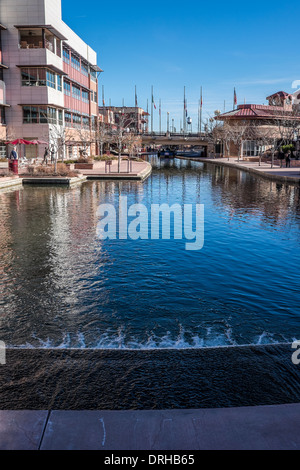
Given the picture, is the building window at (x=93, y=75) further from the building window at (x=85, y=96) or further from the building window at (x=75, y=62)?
the building window at (x=75, y=62)

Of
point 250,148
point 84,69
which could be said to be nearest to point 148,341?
point 84,69

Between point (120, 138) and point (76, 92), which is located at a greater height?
point (76, 92)

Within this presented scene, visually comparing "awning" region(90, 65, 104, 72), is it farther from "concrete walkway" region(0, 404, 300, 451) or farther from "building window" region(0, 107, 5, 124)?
"concrete walkway" region(0, 404, 300, 451)

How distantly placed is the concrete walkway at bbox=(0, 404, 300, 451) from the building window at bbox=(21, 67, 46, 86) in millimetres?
53862

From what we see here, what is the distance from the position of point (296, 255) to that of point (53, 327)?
759 cm

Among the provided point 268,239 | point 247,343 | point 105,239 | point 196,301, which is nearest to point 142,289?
point 196,301

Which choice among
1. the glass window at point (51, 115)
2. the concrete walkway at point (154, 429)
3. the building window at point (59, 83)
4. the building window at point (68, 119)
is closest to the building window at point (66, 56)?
the building window at point (59, 83)

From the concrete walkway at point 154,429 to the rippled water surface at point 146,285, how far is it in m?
2.81

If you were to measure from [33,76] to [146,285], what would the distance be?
161 feet

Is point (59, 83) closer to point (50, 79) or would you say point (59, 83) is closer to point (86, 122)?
point (50, 79)

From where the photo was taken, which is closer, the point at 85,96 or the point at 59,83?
the point at 59,83

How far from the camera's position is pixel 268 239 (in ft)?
47.4

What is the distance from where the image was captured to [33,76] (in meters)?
52.5

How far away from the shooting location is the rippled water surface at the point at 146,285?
749cm
